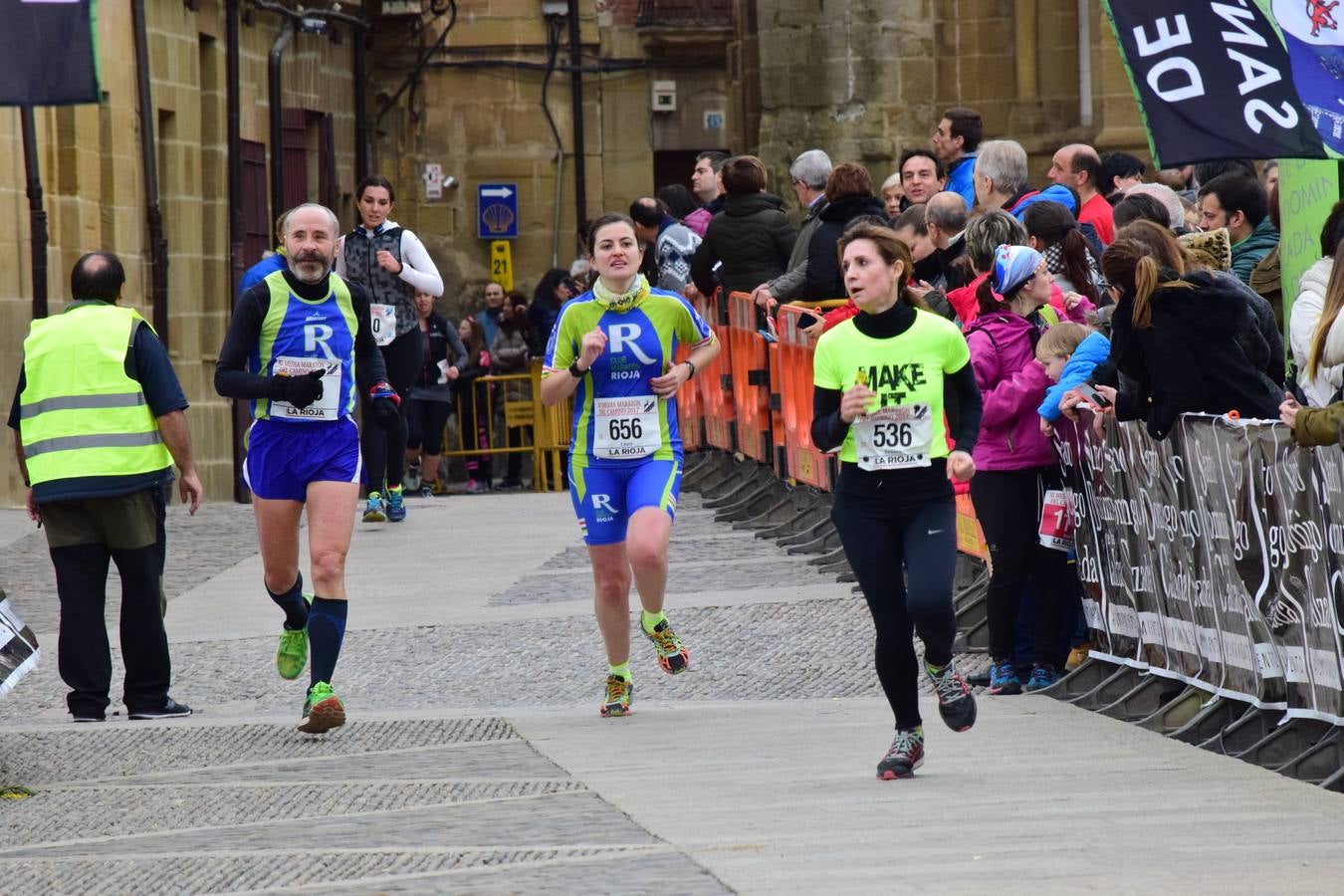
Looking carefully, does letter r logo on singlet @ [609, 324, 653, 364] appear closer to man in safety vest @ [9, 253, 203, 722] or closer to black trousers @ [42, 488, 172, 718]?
man in safety vest @ [9, 253, 203, 722]

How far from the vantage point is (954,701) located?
8.16 meters

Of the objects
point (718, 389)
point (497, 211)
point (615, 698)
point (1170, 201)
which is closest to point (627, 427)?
point (615, 698)

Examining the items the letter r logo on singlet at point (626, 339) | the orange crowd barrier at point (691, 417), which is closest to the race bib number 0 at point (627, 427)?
the letter r logo on singlet at point (626, 339)

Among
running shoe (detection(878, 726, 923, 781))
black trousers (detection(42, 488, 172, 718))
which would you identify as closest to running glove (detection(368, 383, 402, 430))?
black trousers (detection(42, 488, 172, 718))

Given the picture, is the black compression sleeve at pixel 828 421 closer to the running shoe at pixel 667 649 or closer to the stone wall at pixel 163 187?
the running shoe at pixel 667 649

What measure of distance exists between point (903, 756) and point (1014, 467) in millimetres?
2274

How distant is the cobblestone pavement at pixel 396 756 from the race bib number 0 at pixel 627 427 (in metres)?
1.12

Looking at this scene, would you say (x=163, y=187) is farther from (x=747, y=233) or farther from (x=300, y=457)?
(x=300, y=457)

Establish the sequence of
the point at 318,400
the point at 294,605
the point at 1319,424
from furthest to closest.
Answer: the point at 294,605 → the point at 318,400 → the point at 1319,424

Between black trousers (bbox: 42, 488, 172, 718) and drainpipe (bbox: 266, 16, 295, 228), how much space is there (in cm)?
1688

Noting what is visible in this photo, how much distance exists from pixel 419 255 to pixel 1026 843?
8728 mm

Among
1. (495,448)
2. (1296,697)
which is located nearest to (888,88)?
(495,448)

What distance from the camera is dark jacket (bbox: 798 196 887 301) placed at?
13.8 m

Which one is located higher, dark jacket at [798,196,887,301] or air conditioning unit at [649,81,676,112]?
air conditioning unit at [649,81,676,112]
